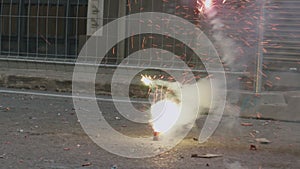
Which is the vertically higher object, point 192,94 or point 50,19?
point 50,19

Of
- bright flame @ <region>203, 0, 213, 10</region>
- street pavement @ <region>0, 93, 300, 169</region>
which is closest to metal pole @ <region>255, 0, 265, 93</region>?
street pavement @ <region>0, 93, 300, 169</region>

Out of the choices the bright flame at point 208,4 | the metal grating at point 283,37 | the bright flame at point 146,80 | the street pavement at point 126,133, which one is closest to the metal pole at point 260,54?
the metal grating at point 283,37

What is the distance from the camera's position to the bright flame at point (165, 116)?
610 cm

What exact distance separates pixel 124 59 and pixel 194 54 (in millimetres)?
1359

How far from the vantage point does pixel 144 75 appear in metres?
8.91

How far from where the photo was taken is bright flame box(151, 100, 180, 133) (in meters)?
6.10

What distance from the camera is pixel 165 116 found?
613cm

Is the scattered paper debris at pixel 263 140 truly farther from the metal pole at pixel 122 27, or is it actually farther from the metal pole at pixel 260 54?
the metal pole at pixel 122 27

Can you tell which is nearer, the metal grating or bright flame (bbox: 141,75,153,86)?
bright flame (bbox: 141,75,153,86)

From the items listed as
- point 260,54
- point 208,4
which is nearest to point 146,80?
point 208,4

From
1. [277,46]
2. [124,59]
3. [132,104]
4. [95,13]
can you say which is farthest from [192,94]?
[95,13]

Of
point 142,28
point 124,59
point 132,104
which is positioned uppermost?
point 142,28

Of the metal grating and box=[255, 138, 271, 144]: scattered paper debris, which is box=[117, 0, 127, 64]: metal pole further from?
box=[255, 138, 271, 144]: scattered paper debris

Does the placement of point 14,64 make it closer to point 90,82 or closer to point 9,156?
point 90,82
